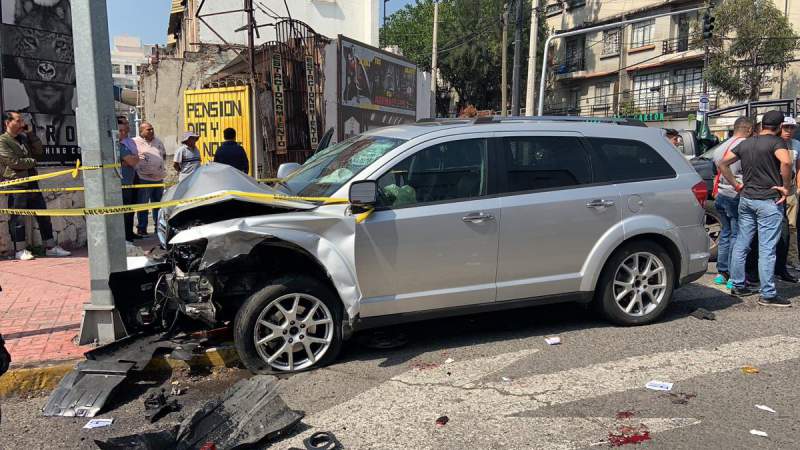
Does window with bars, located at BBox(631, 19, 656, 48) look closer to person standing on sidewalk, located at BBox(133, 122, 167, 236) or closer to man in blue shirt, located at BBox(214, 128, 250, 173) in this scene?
man in blue shirt, located at BBox(214, 128, 250, 173)

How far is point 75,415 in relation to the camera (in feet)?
12.6

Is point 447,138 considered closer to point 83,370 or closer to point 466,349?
point 466,349

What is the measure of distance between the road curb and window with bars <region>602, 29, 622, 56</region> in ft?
148

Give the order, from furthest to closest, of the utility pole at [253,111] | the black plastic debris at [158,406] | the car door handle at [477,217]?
the utility pole at [253,111] < the car door handle at [477,217] < the black plastic debris at [158,406]

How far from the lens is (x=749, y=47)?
102 feet

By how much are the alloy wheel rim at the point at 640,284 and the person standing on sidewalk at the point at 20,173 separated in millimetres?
7292

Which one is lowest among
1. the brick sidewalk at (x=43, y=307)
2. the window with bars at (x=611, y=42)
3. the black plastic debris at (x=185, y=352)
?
the brick sidewalk at (x=43, y=307)

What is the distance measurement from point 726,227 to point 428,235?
443 cm

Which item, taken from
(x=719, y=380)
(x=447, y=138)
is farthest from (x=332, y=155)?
(x=719, y=380)

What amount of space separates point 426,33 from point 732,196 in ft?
135

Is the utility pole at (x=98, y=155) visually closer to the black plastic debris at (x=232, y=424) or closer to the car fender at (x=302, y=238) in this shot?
the car fender at (x=302, y=238)

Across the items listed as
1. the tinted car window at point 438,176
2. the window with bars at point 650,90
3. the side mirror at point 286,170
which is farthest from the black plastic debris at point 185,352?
the window with bars at point 650,90

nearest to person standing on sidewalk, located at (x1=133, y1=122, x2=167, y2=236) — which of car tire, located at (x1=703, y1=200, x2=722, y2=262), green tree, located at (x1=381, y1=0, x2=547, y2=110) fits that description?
car tire, located at (x1=703, y1=200, x2=722, y2=262)

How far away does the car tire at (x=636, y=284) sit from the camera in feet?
17.4
